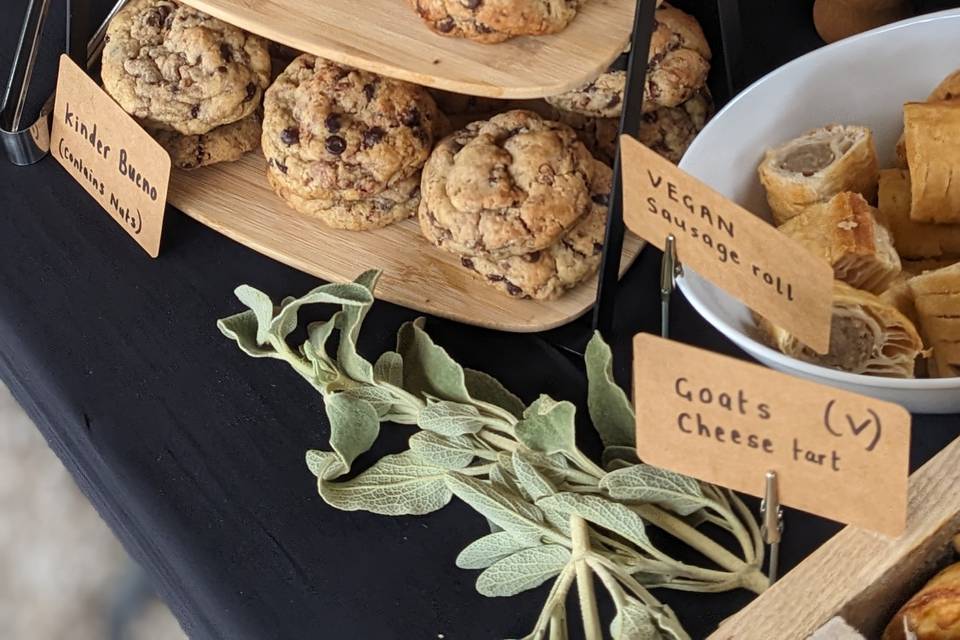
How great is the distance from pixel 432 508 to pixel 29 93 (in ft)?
2.41

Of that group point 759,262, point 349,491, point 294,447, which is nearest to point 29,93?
point 294,447

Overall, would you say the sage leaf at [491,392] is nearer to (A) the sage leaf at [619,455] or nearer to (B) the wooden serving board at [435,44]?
(A) the sage leaf at [619,455]

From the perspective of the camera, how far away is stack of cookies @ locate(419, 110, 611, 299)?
0.91 meters

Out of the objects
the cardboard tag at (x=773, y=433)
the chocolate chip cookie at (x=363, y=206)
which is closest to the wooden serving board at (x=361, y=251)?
the chocolate chip cookie at (x=363, y=206)

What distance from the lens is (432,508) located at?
0.85m

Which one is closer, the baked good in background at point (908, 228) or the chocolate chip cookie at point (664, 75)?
the baked good in background at point (908, 228)

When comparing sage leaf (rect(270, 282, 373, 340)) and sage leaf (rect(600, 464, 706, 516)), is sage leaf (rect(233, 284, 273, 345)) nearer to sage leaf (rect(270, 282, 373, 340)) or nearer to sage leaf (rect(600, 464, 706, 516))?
sage leaf (rect(270, 282, 373, 340))

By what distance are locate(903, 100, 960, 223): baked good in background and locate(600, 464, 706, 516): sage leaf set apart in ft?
0.93

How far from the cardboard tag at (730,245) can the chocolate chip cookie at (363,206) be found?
0.35 m

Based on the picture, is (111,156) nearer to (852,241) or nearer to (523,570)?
(523,570)

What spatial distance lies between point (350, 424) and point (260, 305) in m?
0.13

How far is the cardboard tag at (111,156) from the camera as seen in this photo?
105 centimetres

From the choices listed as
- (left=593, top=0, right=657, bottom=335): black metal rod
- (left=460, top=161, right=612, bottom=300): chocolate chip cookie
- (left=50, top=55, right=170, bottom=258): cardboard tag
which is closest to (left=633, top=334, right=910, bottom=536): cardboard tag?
(left=593, top=0, right=657, bottom=335): black metal rod

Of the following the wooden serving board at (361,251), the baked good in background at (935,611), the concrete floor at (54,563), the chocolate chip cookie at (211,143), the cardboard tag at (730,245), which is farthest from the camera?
the concrete floor at (54,563)
